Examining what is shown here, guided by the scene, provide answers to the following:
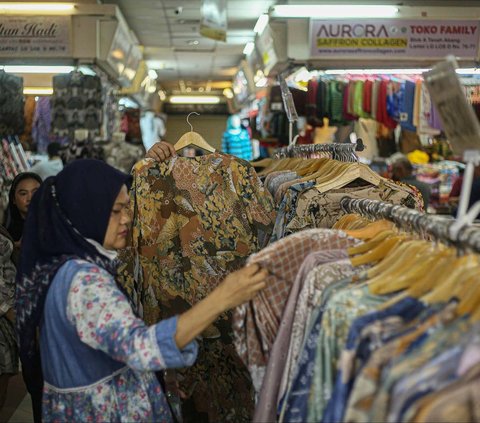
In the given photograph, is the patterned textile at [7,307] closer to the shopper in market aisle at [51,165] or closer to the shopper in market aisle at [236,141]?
the shopper in market aisle at [51,165]

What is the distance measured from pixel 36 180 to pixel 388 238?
3.47m

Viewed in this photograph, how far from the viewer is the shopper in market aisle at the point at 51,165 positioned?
739cm

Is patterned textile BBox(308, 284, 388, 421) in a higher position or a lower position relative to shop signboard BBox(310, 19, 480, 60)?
lower

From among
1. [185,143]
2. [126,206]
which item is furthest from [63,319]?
[185,143]

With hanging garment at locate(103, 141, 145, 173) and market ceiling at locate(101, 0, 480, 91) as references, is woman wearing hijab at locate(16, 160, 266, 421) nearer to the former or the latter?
hanging garment at locate(103, 141, 145, 173)

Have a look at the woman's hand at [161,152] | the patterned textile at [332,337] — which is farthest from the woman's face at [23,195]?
the patterned textile at [332,337]

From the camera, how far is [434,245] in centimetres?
→ 188

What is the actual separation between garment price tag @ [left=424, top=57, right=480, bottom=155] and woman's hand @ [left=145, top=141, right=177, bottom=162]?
1583 millimetres

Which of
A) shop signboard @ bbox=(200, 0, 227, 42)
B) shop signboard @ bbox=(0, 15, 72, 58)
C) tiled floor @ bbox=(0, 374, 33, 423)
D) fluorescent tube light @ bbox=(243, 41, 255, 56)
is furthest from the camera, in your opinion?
fluorescent tube light @ bbox=(243, 41, 255, 56)

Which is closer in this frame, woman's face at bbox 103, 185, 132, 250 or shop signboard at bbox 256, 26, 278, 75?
woman's face at bbox 103, 185, 132, 250

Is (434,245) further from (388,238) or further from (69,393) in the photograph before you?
(69,393)

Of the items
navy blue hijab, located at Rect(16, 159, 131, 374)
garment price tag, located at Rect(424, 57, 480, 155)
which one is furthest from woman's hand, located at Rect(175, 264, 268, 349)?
garment price tag, located at Rect(424, 57, 480, 155)

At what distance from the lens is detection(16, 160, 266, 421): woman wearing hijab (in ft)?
6.44

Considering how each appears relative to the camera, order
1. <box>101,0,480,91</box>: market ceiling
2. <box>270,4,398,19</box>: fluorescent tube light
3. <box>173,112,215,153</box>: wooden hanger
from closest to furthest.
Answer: <box>173,112,215,153</box>: wooden hanger, <box>270,4,398,19</box>: fluorescent tube light, <box>101,0,480,91</box>: market ceiling
